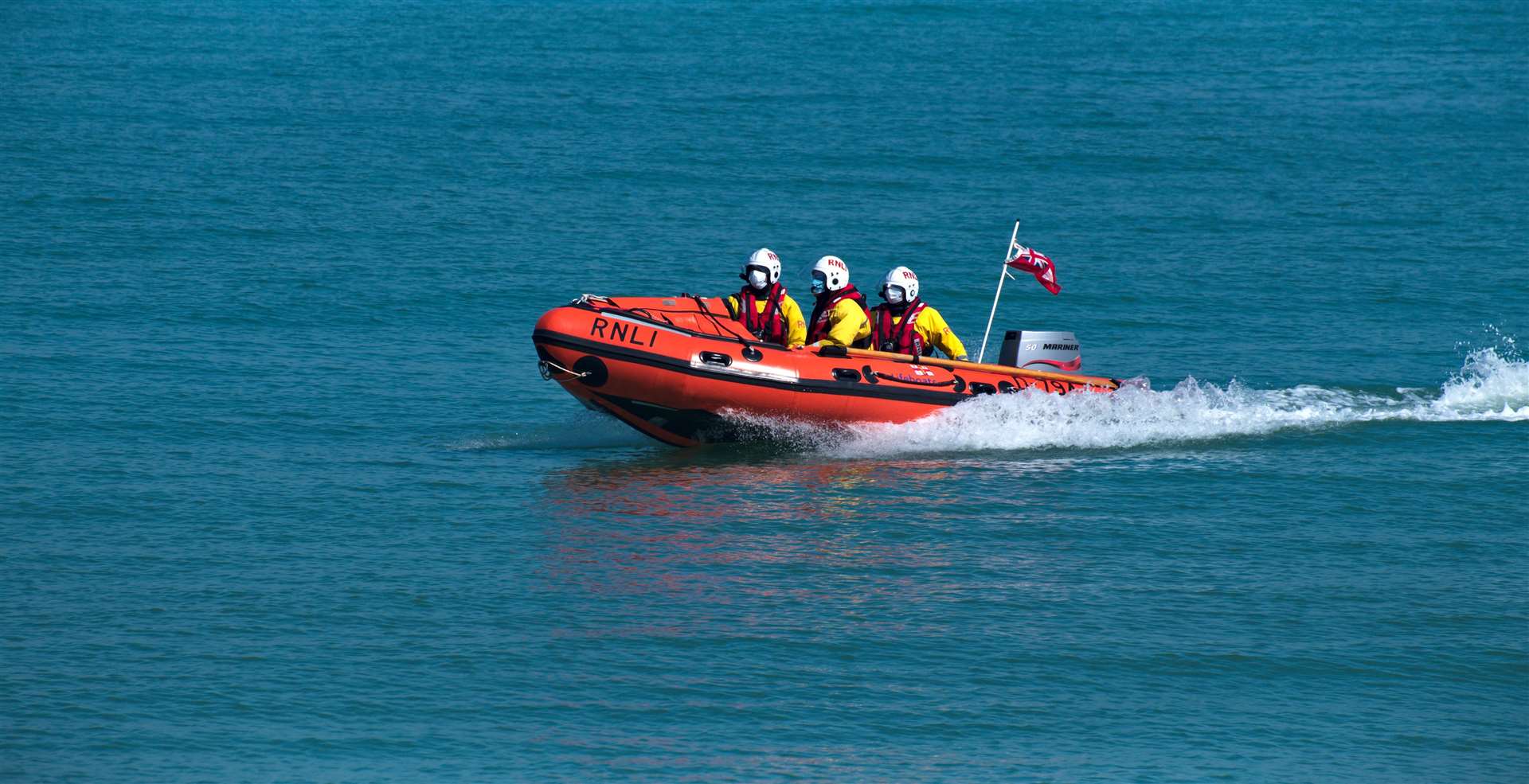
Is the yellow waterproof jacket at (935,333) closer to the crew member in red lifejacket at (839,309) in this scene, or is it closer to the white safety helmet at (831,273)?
the crew member in red lifejacket at (839,309)

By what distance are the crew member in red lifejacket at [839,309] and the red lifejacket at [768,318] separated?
287mm

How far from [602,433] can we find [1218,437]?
5570 millimetres

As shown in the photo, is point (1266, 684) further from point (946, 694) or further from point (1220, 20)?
point (1220, 20)

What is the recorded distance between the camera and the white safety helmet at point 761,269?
54.6 ft

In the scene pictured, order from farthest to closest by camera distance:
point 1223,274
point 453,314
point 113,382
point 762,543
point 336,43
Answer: point 336,43
point 1223,274
point 453,314
point 113,382
point 762,543

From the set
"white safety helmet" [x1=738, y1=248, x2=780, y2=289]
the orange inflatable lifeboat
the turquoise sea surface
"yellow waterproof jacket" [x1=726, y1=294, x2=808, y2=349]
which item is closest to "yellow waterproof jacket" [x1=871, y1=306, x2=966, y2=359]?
the orange inflatable lifeboat

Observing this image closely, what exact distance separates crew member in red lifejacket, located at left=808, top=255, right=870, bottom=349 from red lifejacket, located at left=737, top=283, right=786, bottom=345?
0.29 meters

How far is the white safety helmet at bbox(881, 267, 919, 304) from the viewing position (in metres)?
16.9

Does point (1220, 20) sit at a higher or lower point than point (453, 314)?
higher

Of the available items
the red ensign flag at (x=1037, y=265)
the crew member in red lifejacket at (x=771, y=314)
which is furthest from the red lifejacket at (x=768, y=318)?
the red ensign flag at (x=1037, y=265)

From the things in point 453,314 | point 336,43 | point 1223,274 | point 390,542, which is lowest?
point 390,542

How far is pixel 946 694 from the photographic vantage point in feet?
35.5

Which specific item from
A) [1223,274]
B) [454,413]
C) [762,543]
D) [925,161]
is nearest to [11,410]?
[454,413]

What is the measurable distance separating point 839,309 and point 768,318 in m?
0.62
